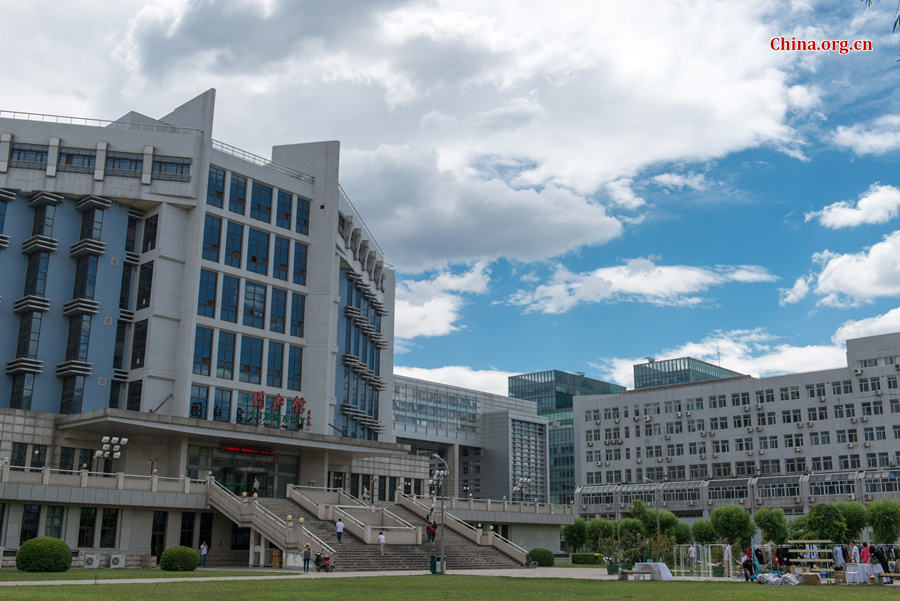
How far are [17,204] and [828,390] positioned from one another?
81.0 m

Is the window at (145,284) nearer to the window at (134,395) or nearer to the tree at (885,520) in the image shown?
the window at (134,395)

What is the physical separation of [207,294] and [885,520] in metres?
55.0

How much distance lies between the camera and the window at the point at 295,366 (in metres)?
64.6

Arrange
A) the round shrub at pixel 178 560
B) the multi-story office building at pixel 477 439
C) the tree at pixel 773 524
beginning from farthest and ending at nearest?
the multi-story office building at pixel 477 439 < the tree at pixel 773 524 < the round shrub at pixel 178 560

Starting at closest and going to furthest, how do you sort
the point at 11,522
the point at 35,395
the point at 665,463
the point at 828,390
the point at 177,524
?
the point at 11,522 < the point at 177,524 < the point at 35,395 < the point at 828,390 < the point at 665,463

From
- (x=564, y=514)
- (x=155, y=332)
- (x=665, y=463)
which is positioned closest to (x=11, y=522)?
(x=155, y=332)

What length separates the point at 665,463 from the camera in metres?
105

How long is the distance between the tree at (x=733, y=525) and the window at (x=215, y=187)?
166 ft

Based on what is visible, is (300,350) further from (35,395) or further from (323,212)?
(35,395)

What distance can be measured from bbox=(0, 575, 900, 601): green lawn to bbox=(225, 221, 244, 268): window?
1347 inches

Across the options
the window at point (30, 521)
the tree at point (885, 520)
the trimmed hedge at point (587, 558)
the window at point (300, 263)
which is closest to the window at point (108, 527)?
the window at point (30, 521)

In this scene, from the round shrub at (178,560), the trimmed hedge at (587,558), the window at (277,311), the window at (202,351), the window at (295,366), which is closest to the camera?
the round shrub at (178,560)

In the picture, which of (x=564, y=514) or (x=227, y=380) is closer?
(x=227, y=380)

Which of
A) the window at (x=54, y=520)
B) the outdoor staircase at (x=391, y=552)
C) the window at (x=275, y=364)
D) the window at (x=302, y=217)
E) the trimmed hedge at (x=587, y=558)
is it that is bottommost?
the trimmed hedge at (x=587, y=558)
